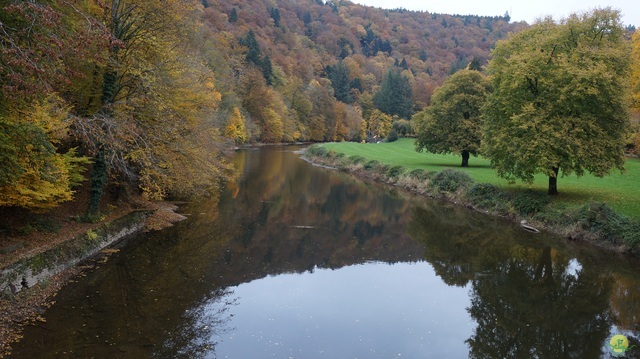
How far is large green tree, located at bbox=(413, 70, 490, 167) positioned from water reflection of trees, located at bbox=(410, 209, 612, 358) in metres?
19.0

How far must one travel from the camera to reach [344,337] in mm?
11117

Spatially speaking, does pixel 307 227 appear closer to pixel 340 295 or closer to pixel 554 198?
pixel 340 295

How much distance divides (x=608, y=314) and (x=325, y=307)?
Answer: 8.22 meters

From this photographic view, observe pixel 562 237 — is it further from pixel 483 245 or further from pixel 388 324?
pixel 388 324

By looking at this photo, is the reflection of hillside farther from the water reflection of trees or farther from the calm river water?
the water reflection of trees

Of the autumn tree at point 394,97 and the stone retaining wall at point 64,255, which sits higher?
the autumn tree at point 394,97

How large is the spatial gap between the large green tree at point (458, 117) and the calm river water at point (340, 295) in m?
17.9

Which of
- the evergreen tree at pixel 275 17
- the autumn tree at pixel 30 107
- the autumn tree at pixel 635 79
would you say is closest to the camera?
the autumn tree at pixel 30 107

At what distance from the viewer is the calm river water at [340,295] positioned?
34.6 feet

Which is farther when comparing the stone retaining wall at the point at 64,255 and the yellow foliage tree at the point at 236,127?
the yellow foliage tree at the point at 236,127

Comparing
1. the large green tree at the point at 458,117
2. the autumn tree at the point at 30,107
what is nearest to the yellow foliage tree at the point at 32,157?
the autumn tree at the point at 30,107

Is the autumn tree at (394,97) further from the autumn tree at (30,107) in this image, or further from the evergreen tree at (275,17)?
the autumn tree at (30,107)

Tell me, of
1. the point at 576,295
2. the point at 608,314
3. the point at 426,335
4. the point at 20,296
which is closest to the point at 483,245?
the point at 576,295

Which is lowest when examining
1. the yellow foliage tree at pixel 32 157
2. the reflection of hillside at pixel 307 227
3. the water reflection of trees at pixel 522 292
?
the reflection of hillside at pixel 307 227
